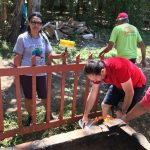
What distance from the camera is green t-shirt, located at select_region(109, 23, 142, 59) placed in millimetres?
4875

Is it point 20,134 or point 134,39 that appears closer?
point 20,134

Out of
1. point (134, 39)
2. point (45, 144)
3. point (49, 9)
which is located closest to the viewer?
point (45, 144)

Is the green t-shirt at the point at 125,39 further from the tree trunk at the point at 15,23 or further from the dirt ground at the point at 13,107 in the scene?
the tree trunk at the point at 15,23

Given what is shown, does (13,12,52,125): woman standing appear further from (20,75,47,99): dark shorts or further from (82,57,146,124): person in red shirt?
(82,57,146,124): person in red shirt

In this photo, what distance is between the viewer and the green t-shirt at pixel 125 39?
16.0 ft

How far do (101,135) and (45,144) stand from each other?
0.63 metres

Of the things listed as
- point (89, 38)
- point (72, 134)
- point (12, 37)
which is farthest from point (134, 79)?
point (89, 38)

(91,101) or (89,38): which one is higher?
(91,101)

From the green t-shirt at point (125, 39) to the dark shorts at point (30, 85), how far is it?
4.69 feet

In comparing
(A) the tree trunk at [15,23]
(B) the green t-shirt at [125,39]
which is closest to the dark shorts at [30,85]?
(B) the green t-shirt at [125,39]

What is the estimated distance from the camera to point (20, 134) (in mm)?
4117

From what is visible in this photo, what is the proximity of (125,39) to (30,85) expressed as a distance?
1.77m

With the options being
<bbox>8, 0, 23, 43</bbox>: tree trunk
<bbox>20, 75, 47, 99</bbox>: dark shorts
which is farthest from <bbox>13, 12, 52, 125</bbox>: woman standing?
<bbox>8, 0, 23, 43</bbox>: tree trunk

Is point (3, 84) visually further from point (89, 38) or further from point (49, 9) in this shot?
point (49, 9)
